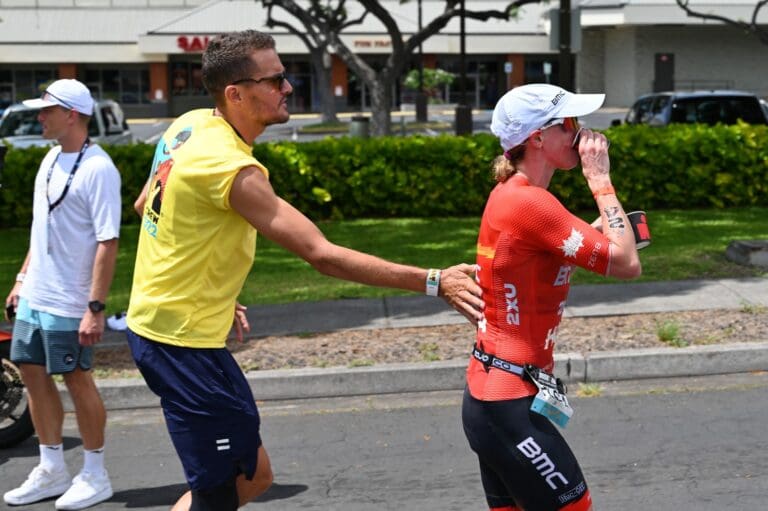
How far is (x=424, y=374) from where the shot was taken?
7762 mm

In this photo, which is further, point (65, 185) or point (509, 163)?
point (65, 185)

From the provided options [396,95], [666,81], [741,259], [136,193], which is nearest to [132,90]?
[396,95]

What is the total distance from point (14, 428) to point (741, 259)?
287 inches

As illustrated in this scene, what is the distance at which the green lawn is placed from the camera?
425 inches

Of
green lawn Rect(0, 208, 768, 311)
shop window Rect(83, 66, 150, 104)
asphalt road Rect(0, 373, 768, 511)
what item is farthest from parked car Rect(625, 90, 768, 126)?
shop window Rect(83, 66, 150, 104)

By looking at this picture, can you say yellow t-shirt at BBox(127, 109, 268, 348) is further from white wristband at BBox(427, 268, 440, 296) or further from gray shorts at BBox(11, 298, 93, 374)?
gray shorts at BBox(11, 298, 93, 374)

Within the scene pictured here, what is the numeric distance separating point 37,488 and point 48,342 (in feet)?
2.61

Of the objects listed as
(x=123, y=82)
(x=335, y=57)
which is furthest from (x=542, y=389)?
(x=123, y=82)

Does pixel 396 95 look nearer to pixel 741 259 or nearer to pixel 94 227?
pixel 741 259

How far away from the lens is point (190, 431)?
3.86 meters

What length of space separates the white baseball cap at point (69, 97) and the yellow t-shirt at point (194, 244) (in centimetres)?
182

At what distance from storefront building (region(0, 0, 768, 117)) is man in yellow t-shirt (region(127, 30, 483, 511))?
47.2 metres

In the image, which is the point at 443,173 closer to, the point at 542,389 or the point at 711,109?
the point at 711,109

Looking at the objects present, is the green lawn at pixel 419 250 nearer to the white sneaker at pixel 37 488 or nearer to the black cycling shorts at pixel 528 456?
the white sneaker at pixel 37 488
